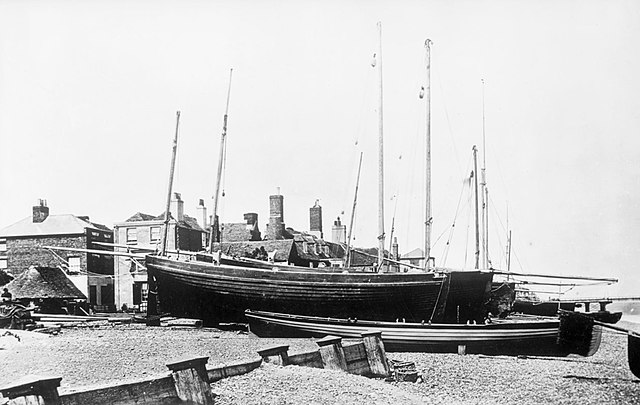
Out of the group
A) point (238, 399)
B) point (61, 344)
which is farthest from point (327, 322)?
point (238, 399)

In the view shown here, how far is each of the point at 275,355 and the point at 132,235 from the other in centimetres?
3282

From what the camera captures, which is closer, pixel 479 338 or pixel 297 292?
pixel 479 338

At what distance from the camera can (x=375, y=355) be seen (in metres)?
12.9

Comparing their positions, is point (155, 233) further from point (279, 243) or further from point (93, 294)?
point (279, 243)

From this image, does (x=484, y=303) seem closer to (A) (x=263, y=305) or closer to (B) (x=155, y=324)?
(A) (x=263, y=305)

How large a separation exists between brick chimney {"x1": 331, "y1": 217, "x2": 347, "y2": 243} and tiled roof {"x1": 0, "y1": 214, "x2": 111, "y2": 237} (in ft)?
73.8

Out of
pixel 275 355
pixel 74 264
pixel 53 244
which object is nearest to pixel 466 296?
pixel 275 355

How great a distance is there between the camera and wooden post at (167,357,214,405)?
27.3 ft

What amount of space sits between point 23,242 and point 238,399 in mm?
36716

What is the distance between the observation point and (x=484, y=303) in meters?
22.1

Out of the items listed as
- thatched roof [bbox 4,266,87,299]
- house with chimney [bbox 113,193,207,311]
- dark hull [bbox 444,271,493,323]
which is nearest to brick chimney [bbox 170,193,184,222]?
house with chimney [bbox 113,193,207,311]

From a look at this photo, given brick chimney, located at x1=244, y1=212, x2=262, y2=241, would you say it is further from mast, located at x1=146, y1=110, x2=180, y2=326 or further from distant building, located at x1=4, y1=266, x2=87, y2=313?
mast, located at x1=146, y1=110, x2=180, y2=326

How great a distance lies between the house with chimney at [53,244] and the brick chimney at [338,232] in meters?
22.1

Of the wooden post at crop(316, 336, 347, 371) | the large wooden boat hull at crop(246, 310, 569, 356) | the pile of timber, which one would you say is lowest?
the pile of timber
